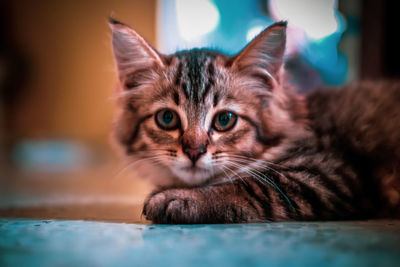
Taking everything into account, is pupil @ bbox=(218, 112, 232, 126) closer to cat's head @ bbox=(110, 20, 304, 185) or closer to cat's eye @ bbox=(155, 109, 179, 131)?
cat's head @ bbox=(110, 20, 304, 185)

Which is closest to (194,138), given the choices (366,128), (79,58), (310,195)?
(310,195)

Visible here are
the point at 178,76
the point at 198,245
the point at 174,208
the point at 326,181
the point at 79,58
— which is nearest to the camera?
the point at 198,245

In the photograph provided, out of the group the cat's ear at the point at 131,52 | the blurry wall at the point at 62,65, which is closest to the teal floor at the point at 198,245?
→ the cat's ear at the point at 131,52

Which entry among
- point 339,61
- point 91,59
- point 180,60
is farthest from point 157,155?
point 91,59

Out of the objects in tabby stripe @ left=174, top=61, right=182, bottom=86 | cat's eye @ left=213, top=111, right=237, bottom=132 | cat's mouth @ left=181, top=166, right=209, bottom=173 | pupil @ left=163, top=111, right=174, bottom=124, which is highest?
A: tabby stripe @ left=174, top=61, right=182, bottom=86

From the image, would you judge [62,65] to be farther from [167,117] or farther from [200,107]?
[200,107]

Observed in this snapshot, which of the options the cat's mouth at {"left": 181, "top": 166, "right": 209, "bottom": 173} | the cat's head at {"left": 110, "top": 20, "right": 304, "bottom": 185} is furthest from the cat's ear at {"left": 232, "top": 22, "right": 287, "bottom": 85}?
the cat's mouth at {"left": 181, "top": 166, "right": 209, "bottom": 173}
